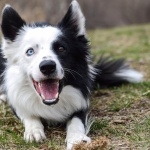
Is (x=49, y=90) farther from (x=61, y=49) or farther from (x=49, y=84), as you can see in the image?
(x=61, y=49)

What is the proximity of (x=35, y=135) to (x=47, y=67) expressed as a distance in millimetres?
A: 607

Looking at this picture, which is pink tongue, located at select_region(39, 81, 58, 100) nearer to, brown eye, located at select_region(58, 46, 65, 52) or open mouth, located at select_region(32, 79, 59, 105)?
open mouth, located at select_region(32, 79, 59, 105)

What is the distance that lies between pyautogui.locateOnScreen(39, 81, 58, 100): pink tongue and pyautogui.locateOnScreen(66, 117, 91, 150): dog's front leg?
339 millimetres

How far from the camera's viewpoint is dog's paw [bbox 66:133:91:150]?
3615 millimetres

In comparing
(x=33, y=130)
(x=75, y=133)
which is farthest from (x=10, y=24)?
(x=75, y=133)

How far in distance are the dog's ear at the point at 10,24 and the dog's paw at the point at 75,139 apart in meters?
1.18

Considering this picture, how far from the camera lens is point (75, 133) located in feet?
12.6

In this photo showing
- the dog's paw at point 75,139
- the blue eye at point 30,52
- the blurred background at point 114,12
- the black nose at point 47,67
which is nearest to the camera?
the dog's paw at point 75,139

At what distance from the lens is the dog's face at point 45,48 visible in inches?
151

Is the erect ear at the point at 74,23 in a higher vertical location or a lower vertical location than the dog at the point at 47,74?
higher

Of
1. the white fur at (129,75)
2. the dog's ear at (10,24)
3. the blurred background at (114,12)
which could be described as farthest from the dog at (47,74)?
the blurred background at (114,12)

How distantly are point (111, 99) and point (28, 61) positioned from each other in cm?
153

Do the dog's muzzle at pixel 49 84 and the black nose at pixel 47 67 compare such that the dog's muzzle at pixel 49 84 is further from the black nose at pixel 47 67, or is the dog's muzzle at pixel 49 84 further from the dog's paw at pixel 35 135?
the dog's paw at pixel 35 135

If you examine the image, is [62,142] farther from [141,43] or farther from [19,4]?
[19,4]
